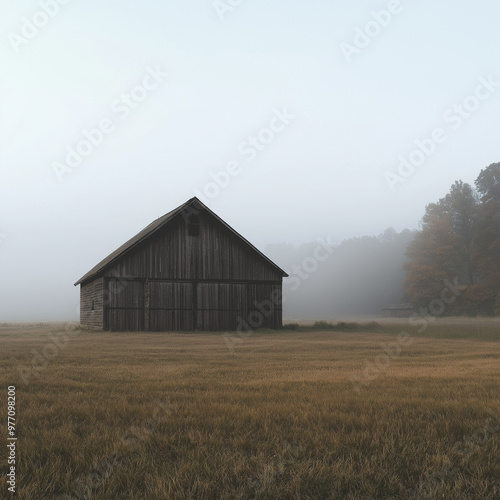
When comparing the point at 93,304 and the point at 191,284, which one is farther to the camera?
the point at 93,304

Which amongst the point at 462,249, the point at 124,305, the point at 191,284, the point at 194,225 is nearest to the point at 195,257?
the point at 191,284

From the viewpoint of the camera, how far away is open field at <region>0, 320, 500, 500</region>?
12.3ft

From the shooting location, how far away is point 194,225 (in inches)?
1195

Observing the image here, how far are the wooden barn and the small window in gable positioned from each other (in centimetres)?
6

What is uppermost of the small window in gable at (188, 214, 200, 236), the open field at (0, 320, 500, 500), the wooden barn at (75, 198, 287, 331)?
the small window in gable at (188, 214, 200, 236)

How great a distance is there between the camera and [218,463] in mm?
4137

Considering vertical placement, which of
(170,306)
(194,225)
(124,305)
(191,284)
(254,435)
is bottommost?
(254,435)

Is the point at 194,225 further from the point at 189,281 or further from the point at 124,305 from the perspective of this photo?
the point at 124,305

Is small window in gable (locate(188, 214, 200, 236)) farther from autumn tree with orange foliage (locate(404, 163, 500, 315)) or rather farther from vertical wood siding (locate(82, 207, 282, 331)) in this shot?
autumn tree with orange foliage (locate(404, 163, 500, 315))

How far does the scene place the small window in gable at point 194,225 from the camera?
3026 centimetres

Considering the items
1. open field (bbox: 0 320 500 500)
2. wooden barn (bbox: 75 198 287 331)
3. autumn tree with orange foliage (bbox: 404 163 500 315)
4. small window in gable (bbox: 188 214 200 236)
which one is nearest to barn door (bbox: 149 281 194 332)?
wooden barn (bbox: 75 198 287 331)

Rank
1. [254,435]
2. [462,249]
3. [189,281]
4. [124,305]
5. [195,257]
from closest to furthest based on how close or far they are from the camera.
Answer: [254,435], [124,305], [189,281], [195,257], [462,249]

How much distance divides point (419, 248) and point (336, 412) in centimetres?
6482

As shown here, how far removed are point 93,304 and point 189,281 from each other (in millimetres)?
7423
